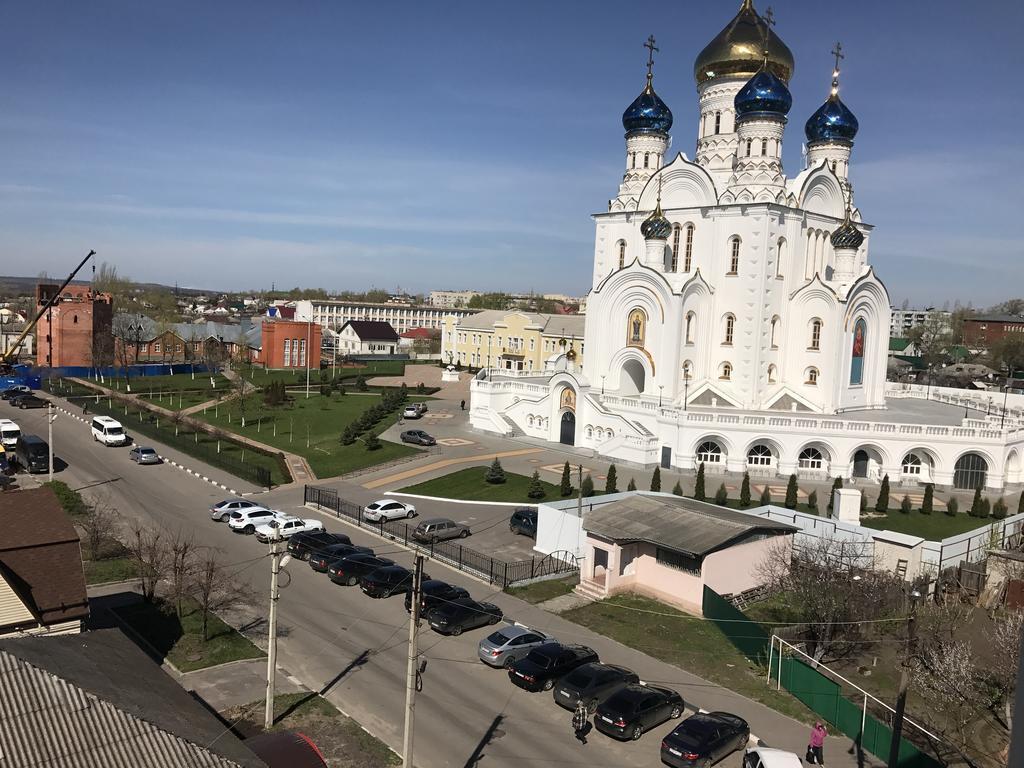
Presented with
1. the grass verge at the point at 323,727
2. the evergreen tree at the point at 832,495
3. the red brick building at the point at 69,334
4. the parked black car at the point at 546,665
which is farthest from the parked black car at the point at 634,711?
the red brick building at the point at 69,334

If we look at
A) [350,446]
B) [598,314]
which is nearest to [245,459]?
[350,446]

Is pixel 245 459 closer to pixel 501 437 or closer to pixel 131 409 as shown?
pixel 501 437

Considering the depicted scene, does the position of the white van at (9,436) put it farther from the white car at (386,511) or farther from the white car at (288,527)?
the white car at (386,511)

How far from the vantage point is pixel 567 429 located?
144ft

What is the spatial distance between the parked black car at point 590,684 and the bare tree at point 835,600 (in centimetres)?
499

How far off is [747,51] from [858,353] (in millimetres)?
18703

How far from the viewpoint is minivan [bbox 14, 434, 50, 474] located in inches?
1410

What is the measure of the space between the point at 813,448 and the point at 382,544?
22.4 m

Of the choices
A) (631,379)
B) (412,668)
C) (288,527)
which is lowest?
(288,527)

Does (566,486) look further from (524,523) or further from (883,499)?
(883,499)

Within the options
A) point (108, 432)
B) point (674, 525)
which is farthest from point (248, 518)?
point (108, 432)

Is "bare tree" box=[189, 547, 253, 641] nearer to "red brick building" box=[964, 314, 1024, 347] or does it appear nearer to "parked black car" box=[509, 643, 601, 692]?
"parked black car" box=[509, 643, 601, 692]

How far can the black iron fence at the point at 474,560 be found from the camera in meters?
24.1

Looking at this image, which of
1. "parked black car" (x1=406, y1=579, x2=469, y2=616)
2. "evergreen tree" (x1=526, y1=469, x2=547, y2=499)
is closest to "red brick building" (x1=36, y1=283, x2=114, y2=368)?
"evergreen tree" (x1=526, y1=469, x2=547, y2=499)
